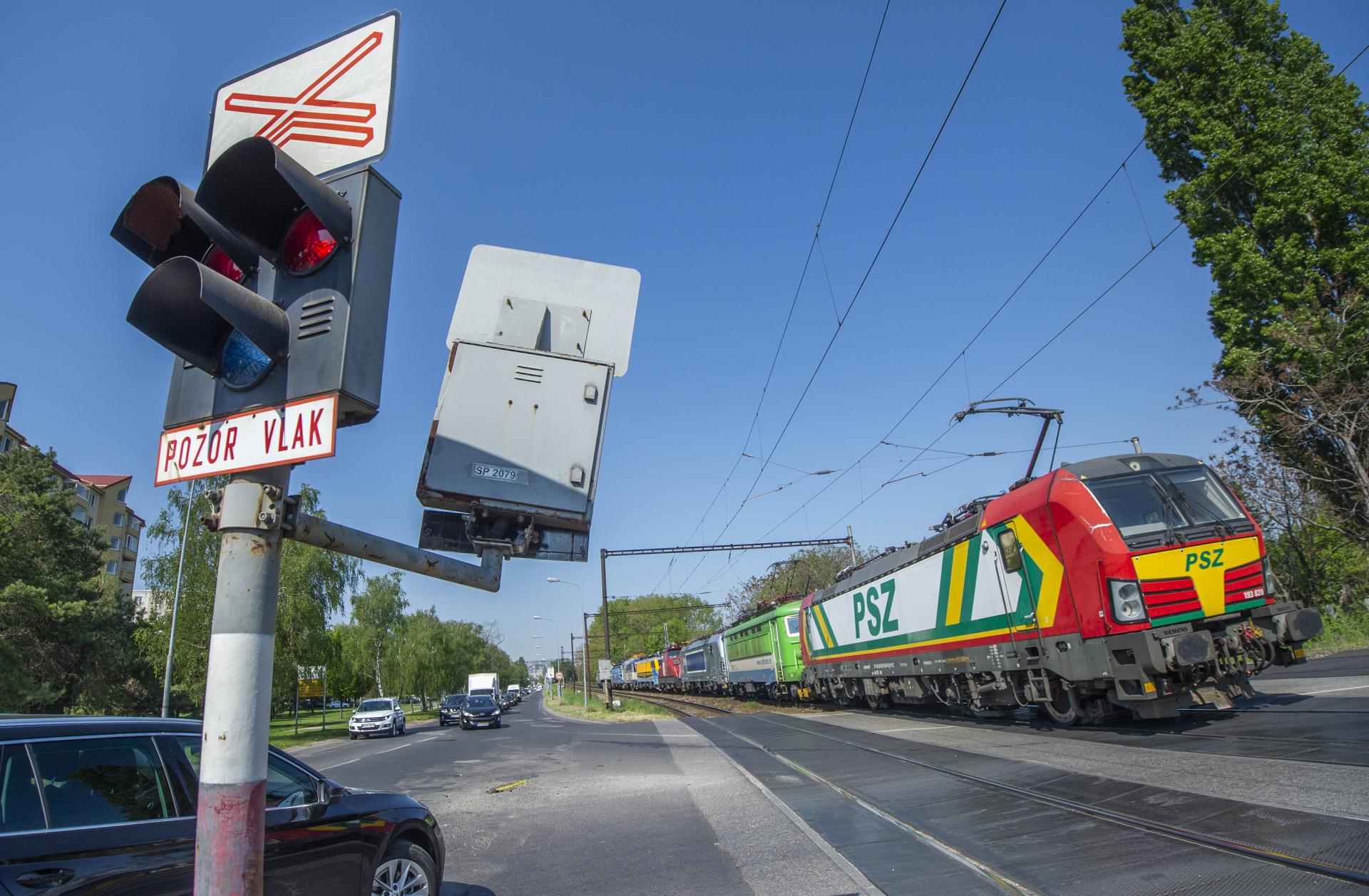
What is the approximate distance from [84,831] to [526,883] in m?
3.50

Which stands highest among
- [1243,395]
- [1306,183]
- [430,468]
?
[1306,183]

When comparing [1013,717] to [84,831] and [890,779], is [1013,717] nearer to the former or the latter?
[890,779]

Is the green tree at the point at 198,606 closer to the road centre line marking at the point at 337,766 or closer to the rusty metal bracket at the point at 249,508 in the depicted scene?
the road centre line marking at the point at 337,766

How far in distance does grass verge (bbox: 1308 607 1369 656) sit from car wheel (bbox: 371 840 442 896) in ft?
78.5

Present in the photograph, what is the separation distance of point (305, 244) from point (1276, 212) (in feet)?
82.7

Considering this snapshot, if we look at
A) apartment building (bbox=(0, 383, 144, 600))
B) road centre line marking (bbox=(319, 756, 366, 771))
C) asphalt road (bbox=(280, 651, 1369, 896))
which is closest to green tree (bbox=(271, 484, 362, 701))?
road centre line marking (bbox=(319, 756, 366, 771))

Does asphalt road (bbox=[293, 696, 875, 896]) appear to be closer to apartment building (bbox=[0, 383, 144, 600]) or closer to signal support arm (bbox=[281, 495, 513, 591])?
signal support arm (bbox=[281, 495, 513, 591])

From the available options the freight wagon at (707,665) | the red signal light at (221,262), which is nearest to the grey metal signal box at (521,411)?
the red signal light at (221,262)

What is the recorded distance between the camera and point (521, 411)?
268 cm

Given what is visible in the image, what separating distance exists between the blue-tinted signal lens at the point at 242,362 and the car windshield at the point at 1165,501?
34.6ft

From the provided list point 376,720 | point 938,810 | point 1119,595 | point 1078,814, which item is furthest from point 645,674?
point 1078,814

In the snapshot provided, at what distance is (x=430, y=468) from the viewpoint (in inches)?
101

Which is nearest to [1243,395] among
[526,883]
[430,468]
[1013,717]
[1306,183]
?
[1306,183]

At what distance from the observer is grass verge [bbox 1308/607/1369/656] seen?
21.2 meters
